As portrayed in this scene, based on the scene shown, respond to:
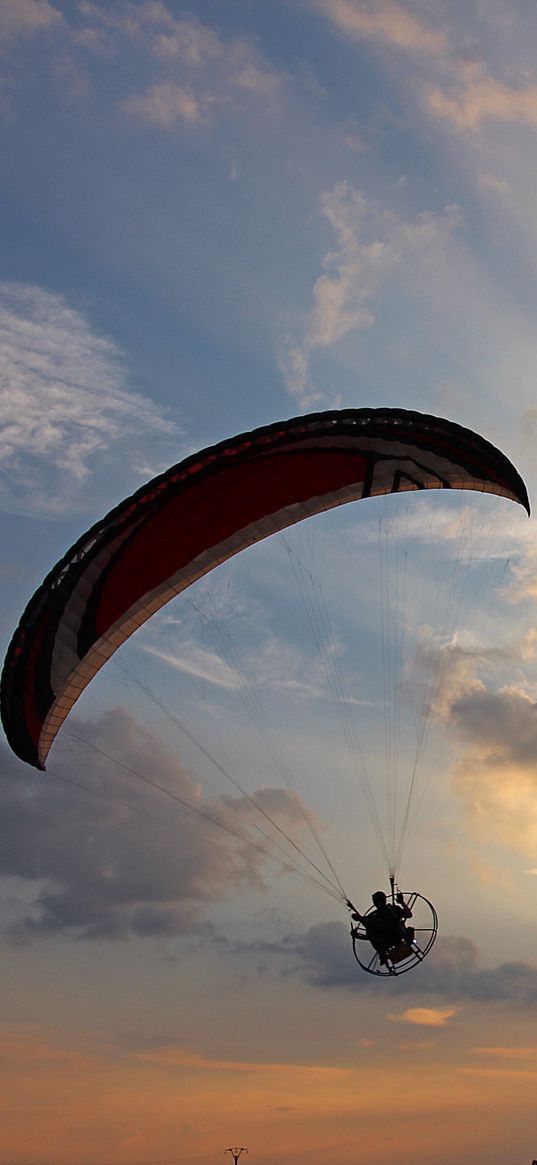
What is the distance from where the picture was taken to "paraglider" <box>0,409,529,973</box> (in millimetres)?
24141

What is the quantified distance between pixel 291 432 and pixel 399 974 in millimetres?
11991

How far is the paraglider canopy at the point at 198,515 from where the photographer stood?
24.1 metres

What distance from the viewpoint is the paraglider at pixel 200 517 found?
24.1 metres

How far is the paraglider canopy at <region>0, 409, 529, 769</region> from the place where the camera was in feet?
79.2

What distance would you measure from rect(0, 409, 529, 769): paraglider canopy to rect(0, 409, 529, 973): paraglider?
0.09ft

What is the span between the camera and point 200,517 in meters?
25.7

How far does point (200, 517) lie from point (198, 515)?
0.10 meters

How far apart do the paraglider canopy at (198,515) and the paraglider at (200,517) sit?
3cm

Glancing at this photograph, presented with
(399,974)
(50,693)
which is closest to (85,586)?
(50,693)

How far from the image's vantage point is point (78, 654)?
26.2 metres

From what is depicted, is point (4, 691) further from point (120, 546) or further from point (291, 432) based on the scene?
point (291, 432)

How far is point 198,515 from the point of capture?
25656mm

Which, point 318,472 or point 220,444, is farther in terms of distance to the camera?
point 318,472

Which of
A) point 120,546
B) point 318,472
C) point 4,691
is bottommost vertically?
point 4,691
